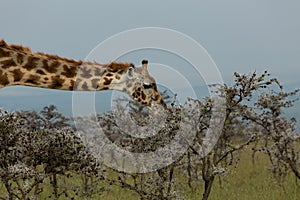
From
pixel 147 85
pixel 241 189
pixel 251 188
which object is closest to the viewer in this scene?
pixel 147 85

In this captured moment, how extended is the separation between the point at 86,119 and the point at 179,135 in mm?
10182

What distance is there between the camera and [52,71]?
7.93 meters

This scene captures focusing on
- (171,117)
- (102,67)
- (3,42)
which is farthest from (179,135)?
(3,42)

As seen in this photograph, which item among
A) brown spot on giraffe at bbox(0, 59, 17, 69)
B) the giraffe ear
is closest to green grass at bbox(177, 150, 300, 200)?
the giraffe ear

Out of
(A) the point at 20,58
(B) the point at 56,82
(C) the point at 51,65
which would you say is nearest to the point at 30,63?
(A) the point at 20,58

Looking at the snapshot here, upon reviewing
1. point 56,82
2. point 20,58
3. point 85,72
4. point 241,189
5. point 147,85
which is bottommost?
point 241,189

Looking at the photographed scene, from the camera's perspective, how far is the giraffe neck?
792 cm

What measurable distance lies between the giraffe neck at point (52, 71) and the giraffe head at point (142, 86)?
0.51 feet

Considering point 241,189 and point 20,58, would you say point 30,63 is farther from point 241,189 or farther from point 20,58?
point 241,189

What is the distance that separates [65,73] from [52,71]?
0.23 m

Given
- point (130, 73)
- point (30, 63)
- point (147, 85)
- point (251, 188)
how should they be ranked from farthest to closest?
point (251, 188) < point (147, 85) < point (30, 63) < point (130, 73)

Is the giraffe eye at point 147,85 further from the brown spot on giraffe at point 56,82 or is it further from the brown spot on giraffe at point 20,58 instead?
the brown spot on giraffe at point 20,58

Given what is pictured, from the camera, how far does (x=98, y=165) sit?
28.1ft

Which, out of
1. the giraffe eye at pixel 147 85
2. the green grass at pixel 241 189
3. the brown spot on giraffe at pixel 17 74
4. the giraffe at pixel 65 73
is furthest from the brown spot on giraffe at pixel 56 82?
the green grass at pixel 241 189
